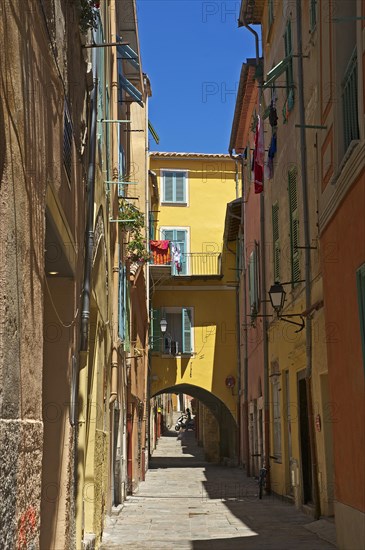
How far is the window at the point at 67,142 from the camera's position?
6.76m

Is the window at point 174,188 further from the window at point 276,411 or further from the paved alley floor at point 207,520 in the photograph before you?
the window at point 276,411

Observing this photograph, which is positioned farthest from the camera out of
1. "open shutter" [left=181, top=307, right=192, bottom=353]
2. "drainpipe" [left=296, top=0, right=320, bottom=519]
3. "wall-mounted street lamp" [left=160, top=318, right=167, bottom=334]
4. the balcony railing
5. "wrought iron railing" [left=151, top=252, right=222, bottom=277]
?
"wrought iron railing" [left=151, top=252, right=222, bottom=277]

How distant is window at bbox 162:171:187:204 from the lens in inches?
1401

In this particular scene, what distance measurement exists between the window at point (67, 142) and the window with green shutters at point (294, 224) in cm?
867

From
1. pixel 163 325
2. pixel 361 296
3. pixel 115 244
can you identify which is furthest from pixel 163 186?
pixel 361 296

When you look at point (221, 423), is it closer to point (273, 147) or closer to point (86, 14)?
point (273, 147)

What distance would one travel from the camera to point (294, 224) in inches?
627

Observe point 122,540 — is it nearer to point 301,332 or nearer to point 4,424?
point 301,332

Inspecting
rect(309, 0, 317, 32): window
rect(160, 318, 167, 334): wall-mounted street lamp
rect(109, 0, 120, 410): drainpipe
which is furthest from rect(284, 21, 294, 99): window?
rect(160, 318, 167, 334): wall-mounted street lamp

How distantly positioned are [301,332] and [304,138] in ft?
11.6

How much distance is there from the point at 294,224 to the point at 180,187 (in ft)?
65.9

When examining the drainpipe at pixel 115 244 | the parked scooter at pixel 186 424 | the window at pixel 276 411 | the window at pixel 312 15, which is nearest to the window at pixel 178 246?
the window at pixel 276 411

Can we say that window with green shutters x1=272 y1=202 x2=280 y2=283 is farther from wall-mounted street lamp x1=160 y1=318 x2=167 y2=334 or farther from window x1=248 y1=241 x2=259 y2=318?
wall-mounted street lamp x1=160 y1=318 x2=167 y2=334

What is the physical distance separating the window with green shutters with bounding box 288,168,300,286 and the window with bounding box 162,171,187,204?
63.8 feet
